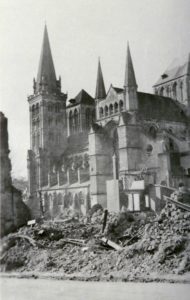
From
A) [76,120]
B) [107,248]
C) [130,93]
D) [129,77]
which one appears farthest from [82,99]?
[107,248]

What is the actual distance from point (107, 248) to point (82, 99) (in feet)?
87.6

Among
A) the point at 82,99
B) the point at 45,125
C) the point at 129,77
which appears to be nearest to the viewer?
the point at 129,77

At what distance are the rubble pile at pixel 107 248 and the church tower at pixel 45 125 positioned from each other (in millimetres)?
20897

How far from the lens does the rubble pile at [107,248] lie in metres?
6.52

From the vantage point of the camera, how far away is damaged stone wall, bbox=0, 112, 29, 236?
944 centimetres

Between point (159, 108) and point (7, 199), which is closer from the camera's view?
point (7, 199)

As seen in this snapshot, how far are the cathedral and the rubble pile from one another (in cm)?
526

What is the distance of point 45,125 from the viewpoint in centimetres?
3228

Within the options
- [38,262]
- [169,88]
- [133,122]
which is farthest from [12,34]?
[169,88]

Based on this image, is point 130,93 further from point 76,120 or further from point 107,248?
point 107,248

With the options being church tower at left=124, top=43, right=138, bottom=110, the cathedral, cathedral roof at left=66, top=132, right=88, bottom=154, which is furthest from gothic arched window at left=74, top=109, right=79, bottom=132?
church tower at left=124, top=43, right=138, bottom=110

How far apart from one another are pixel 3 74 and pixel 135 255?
385cm

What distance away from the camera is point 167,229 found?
24.0 feet

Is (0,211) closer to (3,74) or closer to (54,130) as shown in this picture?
(3,74)
